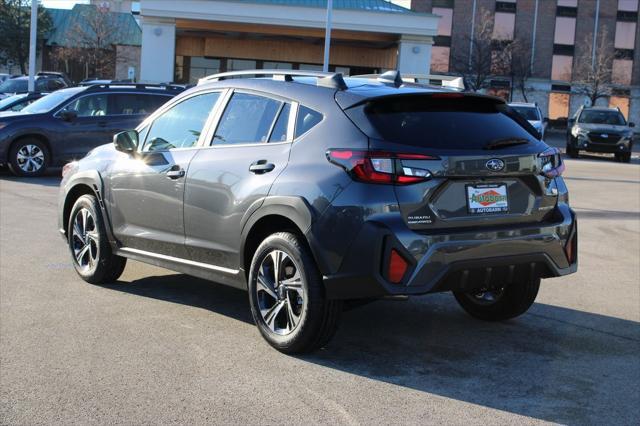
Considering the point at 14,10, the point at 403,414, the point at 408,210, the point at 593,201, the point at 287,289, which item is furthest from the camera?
the point at 14,10

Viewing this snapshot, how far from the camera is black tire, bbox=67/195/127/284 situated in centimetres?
676

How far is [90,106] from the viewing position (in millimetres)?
15672

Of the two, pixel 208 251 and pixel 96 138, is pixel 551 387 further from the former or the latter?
pixel 96 138

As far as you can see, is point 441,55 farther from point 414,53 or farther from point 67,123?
point 67,123

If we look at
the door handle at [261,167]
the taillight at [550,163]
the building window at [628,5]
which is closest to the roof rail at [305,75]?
the door handle at [261,167]

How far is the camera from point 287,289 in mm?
5078

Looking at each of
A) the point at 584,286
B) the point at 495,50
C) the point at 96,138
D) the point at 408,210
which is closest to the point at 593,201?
the point at 584,286

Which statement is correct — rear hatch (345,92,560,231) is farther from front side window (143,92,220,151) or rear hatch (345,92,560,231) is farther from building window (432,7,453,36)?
building window (432,7,453,36)

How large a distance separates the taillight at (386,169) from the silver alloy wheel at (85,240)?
2.96 meters

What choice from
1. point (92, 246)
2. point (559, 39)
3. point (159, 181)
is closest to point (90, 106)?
point (92, 246)

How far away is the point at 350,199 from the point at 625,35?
2687 inches

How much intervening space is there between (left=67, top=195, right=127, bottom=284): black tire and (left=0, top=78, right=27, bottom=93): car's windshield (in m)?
26.8

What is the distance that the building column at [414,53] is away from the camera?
32.5 metres

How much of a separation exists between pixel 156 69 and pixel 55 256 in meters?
24.5
